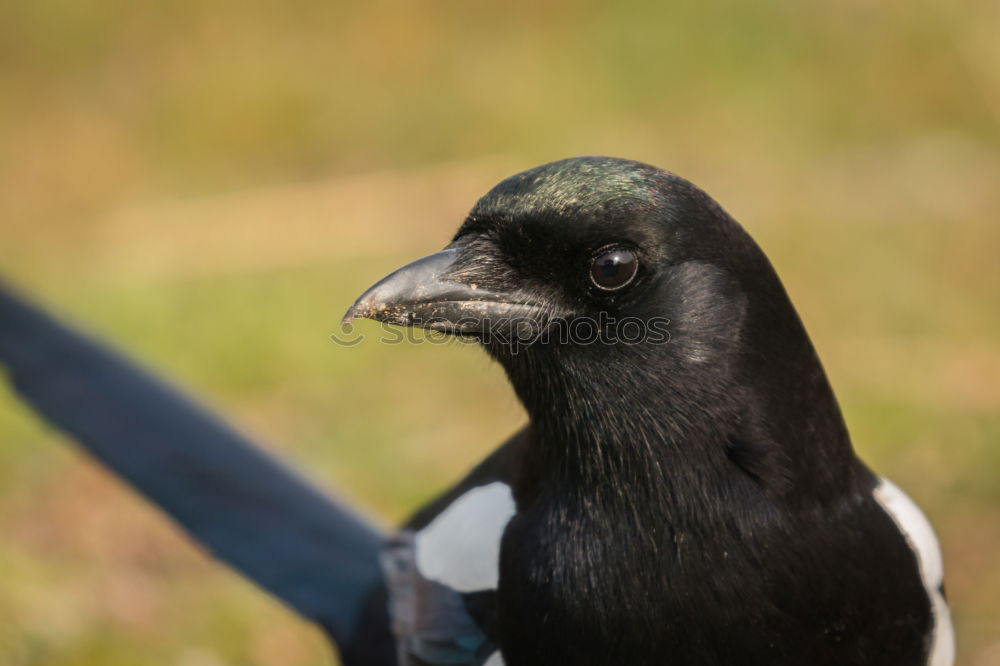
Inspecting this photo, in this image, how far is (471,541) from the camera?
1.88 metres

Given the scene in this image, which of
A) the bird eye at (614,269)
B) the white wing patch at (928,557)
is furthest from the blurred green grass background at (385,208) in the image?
the bird eye at (614,269)

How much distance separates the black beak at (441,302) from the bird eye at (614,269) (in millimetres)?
92

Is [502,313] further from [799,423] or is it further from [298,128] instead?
[298,128]

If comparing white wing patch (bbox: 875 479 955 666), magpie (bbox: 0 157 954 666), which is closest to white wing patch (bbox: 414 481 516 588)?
magpie (bbox: 0 157 954 666)

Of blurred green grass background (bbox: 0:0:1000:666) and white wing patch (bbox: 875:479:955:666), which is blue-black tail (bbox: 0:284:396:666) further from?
white wing patch (bbox: 875:479:955:666)

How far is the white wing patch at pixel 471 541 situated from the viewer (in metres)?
1.85

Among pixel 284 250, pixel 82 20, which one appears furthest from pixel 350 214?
pixel 82 20

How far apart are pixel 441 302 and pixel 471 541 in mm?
403

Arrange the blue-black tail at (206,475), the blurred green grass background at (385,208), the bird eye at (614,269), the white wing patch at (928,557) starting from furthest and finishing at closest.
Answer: the blurred green grass background at (385,208)
the blue-black tail at (206,475)
the white wing patch at (928,557)
the bird eye at (614,269)

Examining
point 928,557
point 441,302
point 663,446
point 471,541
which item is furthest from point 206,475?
point 928,557

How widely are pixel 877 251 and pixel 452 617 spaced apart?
2.94 meters

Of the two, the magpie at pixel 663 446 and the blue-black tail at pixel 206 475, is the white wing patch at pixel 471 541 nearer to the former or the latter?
the magpie at pixel 663 446

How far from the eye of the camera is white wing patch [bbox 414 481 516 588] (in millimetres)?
1846

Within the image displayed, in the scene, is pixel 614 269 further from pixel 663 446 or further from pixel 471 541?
pixel 471 541
